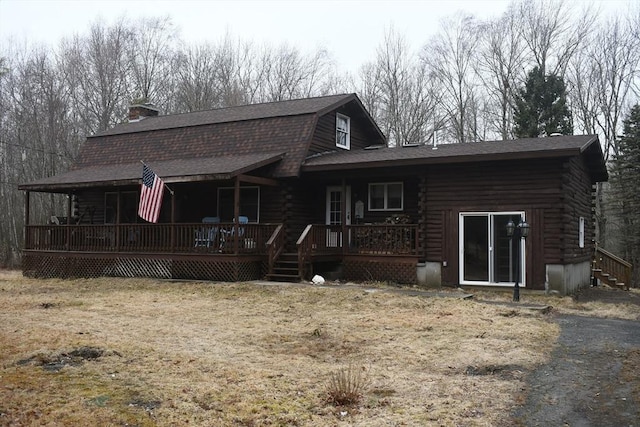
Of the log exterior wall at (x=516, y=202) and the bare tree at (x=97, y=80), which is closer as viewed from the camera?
the log exterior wall at (x=516, y=202)

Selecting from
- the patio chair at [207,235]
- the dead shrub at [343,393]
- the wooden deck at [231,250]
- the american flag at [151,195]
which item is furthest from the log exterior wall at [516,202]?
the dead shrub at [343,393]

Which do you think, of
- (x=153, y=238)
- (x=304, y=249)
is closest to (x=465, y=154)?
(x=304, y=249)

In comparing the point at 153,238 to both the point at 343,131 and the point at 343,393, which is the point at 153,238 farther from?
the point at 343,393

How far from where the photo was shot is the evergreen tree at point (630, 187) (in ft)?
87.8

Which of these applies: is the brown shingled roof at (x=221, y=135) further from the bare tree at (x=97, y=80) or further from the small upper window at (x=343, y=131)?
the bare tree at (x=97, y=80)

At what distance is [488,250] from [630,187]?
15981 millimetres

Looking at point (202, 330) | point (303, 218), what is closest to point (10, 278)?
point (303, 218)

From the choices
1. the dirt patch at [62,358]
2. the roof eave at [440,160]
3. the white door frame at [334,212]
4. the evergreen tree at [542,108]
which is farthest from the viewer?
the evergreen tree at [542,108]

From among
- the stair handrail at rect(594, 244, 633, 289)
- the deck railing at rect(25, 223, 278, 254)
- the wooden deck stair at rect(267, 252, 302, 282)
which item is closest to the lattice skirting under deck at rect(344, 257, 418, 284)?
the wooden deck stair at rect(267, 252, 302, 282)

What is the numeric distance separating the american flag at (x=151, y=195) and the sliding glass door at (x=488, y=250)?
827 cm

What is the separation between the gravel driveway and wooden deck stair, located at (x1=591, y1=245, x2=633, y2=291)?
1139cm

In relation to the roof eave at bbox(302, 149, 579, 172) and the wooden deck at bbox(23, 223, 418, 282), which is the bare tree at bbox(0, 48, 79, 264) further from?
the roof eave at bbox(302, 149, 579, 172)

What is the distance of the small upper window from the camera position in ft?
69.2

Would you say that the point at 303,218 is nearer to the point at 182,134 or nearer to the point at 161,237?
the point at 161,237
